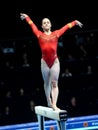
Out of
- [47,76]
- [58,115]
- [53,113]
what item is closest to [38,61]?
[47,76]

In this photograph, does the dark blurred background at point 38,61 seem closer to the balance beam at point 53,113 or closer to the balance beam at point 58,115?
the balance beam at point 53,113

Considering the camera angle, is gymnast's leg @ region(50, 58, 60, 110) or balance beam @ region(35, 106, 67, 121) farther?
gymnast's leg @ region(50, 58, 60, 110)

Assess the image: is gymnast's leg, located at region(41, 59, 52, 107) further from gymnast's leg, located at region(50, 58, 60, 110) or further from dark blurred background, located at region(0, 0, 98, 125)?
dark blurred background, located at region(0, 0, 98, 125)

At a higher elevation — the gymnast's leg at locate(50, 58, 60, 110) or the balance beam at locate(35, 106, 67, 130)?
the gymnast's leg at locate(50, 58, 60, 110)

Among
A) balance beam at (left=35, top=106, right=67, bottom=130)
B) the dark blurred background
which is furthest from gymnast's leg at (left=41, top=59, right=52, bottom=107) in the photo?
the dark blurred background

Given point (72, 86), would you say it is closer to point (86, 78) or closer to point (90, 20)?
point (86, 78)

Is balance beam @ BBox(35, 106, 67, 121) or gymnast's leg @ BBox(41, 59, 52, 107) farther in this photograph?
gymnast's leg @ BBox(41, 59, 52, 107)

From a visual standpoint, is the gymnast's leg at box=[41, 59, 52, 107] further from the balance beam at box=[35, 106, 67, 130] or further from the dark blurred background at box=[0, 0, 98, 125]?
the dark blurred background at box=[0, 0, 98, 125]

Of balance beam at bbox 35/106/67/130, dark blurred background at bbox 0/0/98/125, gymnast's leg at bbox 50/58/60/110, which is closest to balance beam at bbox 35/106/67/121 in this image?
balance beam at bbox 35/106/67/130

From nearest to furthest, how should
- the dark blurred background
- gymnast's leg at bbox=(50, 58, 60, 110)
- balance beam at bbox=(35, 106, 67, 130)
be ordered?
1. balance beam at bbox=(35, 106, 67, 130)
2. gymnast's leg at bbox=(50, 58, 60, 110)
3. the dark blurred background

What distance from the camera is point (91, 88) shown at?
13359mm

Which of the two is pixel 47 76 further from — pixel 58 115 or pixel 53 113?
pixel 58 115

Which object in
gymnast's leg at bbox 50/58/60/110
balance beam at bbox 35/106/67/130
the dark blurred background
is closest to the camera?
balance beam at bbox 35/106/67/130

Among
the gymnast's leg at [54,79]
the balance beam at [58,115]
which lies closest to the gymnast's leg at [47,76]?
the gymnast's leg at [54,79]
